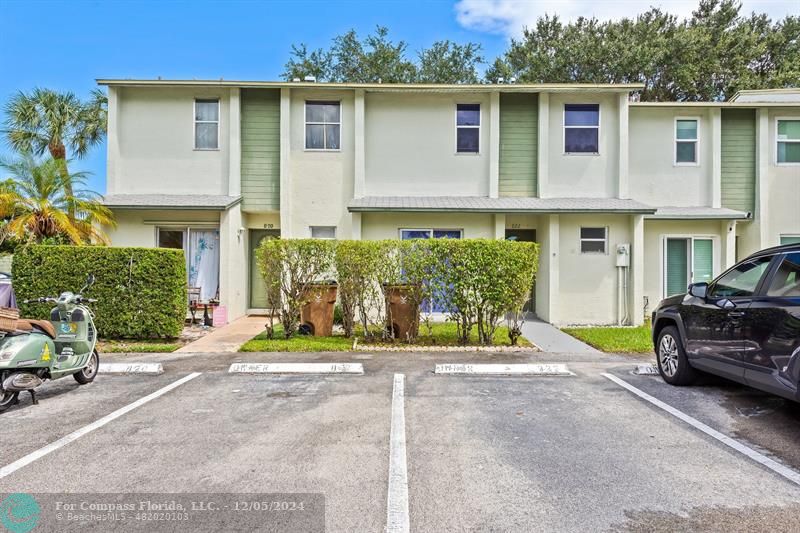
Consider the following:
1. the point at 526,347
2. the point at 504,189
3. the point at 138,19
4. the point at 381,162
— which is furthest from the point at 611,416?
the point at 138,19

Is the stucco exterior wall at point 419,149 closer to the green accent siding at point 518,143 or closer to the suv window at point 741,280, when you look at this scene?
the green accent siding at point 518,143

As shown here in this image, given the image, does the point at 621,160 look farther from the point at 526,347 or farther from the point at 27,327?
the point at 27,327

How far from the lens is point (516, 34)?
27203 mm

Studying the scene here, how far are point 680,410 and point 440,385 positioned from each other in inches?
112

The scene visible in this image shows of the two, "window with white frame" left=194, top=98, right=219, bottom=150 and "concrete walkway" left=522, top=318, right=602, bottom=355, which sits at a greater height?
"window with white frame" left=194, top=98, right=219, bottom=150

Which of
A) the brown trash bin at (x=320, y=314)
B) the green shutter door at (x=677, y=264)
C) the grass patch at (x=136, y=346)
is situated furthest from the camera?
the green shutter door at (x=677, y=264)

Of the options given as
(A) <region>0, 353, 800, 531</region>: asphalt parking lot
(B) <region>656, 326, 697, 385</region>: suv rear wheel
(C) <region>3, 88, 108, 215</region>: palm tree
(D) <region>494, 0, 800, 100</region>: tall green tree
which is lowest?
(A) <region>0, 353, 800, 531</region>: asphalt parking lot

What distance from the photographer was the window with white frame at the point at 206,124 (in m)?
12.3

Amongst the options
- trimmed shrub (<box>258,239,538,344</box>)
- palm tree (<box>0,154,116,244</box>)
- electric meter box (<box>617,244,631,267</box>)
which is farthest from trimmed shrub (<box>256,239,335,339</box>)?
electric meter box (<box>617,244,631,267</box>)

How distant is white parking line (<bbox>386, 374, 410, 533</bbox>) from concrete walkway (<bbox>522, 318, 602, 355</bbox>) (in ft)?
14.8

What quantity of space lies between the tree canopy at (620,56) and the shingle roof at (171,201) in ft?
54.6

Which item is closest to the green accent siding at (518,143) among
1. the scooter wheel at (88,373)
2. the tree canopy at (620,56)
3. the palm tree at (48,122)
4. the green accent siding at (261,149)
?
the green accent siding at (261,149)

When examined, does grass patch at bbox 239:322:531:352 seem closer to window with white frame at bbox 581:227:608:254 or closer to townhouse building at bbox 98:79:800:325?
townhouse building at bbox 98:79:800:325

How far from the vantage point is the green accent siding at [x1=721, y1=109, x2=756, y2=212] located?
42.1 feet
